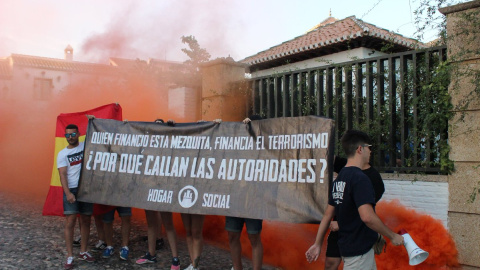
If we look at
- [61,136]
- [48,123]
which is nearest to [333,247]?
[61,136]

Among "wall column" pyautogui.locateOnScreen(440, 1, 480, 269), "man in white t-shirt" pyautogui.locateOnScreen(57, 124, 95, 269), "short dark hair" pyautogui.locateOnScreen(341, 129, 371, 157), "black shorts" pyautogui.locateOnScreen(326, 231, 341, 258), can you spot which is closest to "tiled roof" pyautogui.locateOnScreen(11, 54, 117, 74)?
"man in white t-shirt" pyautogui.locateOnScreen(57, 124, 95, 269)

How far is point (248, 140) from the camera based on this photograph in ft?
16.9

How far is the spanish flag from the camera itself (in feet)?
21.1

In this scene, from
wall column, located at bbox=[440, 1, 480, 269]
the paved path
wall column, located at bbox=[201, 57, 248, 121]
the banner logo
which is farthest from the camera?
wall column, located at bbox=[201, 57, 248, 121]

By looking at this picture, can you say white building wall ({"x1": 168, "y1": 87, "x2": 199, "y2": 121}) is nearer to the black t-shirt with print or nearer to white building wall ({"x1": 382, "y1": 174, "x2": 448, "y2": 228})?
white building wall ({"x1": 382, "y1": 174, "x2": 448, "y2": 228})

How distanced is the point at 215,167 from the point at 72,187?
2125 mm

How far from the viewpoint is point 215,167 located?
5285 millimetres

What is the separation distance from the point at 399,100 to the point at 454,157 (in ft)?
3.61

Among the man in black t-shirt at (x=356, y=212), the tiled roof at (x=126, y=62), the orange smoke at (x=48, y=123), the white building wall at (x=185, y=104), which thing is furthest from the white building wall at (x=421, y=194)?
the tiled roof at (x=126, y=62)

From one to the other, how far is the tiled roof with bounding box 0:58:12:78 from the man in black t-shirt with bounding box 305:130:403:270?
95.7 feet

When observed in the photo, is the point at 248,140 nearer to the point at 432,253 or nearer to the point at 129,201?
the point at 129,201

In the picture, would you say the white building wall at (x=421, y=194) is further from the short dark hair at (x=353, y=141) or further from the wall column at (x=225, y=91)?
the wall column at (x=225, y=91)

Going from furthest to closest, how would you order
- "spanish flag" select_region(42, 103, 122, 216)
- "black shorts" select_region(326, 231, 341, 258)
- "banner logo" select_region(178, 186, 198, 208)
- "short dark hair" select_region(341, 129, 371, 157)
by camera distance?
"spanish flag" select_region(42, 103, 122, 216), "banner logo" select_region(178, 186, 198, 208), "black shorts" select_region(326, 231, 341, 258), "short dark hair" select_region(341, 129, 371, 157)

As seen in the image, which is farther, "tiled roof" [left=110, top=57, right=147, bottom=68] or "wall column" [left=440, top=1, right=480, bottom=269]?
"tiled roof" [left=110, top=57, right=147, bottom=68]
